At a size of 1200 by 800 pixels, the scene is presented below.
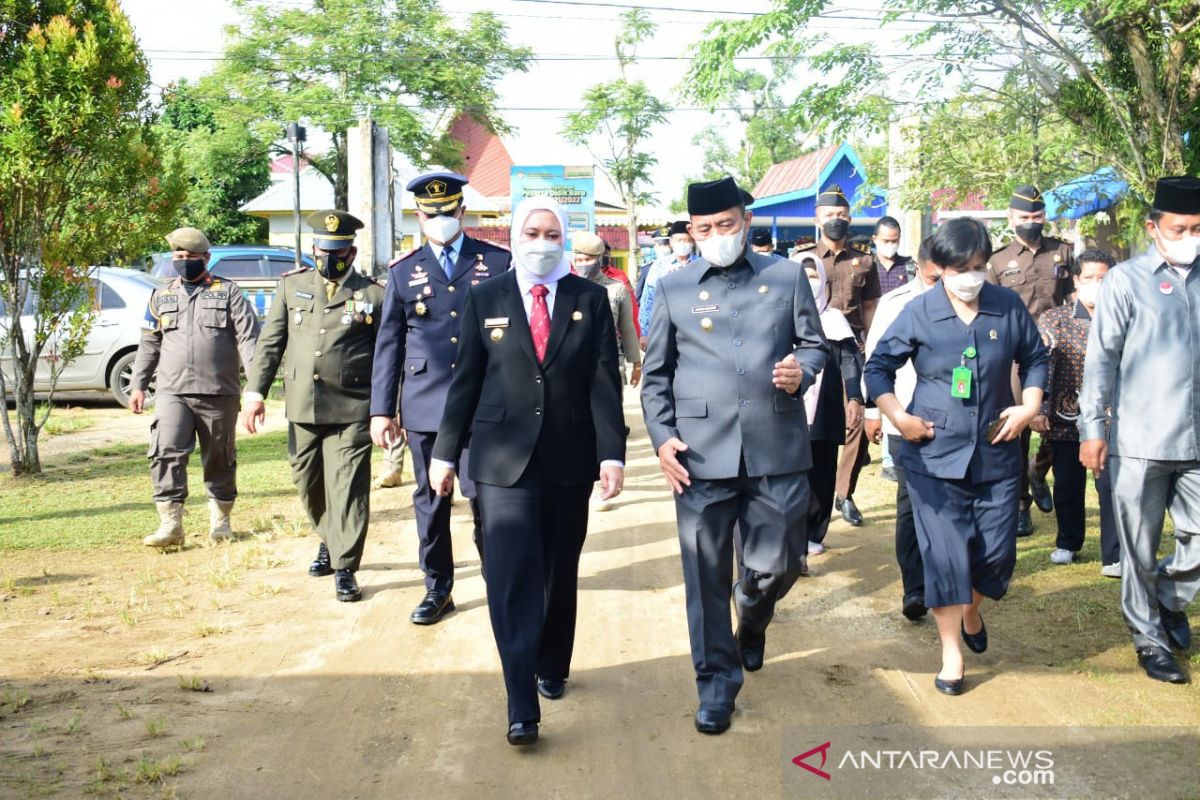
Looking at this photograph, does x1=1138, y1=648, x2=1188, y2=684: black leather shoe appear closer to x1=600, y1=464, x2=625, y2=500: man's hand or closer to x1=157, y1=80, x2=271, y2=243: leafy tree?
x1=600, y1=464, x2=625, y2=500: man's hand

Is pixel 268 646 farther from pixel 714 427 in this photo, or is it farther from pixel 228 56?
pixel 228 56

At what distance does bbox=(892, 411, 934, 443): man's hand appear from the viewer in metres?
5.20

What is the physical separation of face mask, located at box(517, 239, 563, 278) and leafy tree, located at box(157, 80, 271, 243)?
27.3 m

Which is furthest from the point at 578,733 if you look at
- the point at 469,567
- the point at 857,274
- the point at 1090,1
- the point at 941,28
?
the point at 941,28

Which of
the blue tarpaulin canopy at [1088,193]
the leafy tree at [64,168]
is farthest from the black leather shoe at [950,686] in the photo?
the leafy tree at [64,168]

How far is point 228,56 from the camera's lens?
34.1 meters

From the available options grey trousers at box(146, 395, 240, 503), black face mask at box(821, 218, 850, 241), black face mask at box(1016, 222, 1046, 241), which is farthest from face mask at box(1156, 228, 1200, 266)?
grey trousers at box(146, 395, 240, 503)

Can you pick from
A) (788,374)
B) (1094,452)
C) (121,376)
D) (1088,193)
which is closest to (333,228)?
(788,374)

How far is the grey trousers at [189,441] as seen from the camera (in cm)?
816

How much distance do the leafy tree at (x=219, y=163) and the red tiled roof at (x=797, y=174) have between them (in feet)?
55.6

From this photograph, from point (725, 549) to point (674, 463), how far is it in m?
0.43

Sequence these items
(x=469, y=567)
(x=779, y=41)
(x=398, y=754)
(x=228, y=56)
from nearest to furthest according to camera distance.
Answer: (x=398, y=754) < (x=469, y=567) < (x=779, y=41) < (x=228, y=56)

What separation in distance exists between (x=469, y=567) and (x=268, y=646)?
74.3 inches

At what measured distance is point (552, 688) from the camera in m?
5.12
